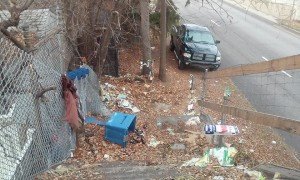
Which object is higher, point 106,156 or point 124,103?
point 124,103

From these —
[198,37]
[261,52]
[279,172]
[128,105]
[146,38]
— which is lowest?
[128,105]

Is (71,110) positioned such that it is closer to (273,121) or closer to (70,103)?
(70,103)

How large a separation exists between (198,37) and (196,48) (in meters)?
1.09

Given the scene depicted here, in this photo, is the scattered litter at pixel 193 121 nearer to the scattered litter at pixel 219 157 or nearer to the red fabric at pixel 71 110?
the scattered litter at pixel 219 157

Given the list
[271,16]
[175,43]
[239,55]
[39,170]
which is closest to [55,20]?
[39,170]

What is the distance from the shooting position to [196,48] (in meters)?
18.3

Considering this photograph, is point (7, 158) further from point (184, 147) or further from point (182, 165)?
point (184, 147)

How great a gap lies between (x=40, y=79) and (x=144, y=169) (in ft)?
7.51

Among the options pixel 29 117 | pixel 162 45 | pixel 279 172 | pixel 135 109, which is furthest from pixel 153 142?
pixel 162 45

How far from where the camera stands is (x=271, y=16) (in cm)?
3731

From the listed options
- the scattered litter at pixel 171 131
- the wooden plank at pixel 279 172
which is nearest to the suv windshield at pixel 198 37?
the scattered litter at pixel 171 131

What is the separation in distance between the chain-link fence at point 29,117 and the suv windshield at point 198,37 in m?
11.7

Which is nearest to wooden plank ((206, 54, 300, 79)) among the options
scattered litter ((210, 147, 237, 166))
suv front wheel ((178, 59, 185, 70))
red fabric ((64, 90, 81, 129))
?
scattered litter ((210, 147, 237, 166))

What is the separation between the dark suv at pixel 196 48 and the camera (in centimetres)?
1814
